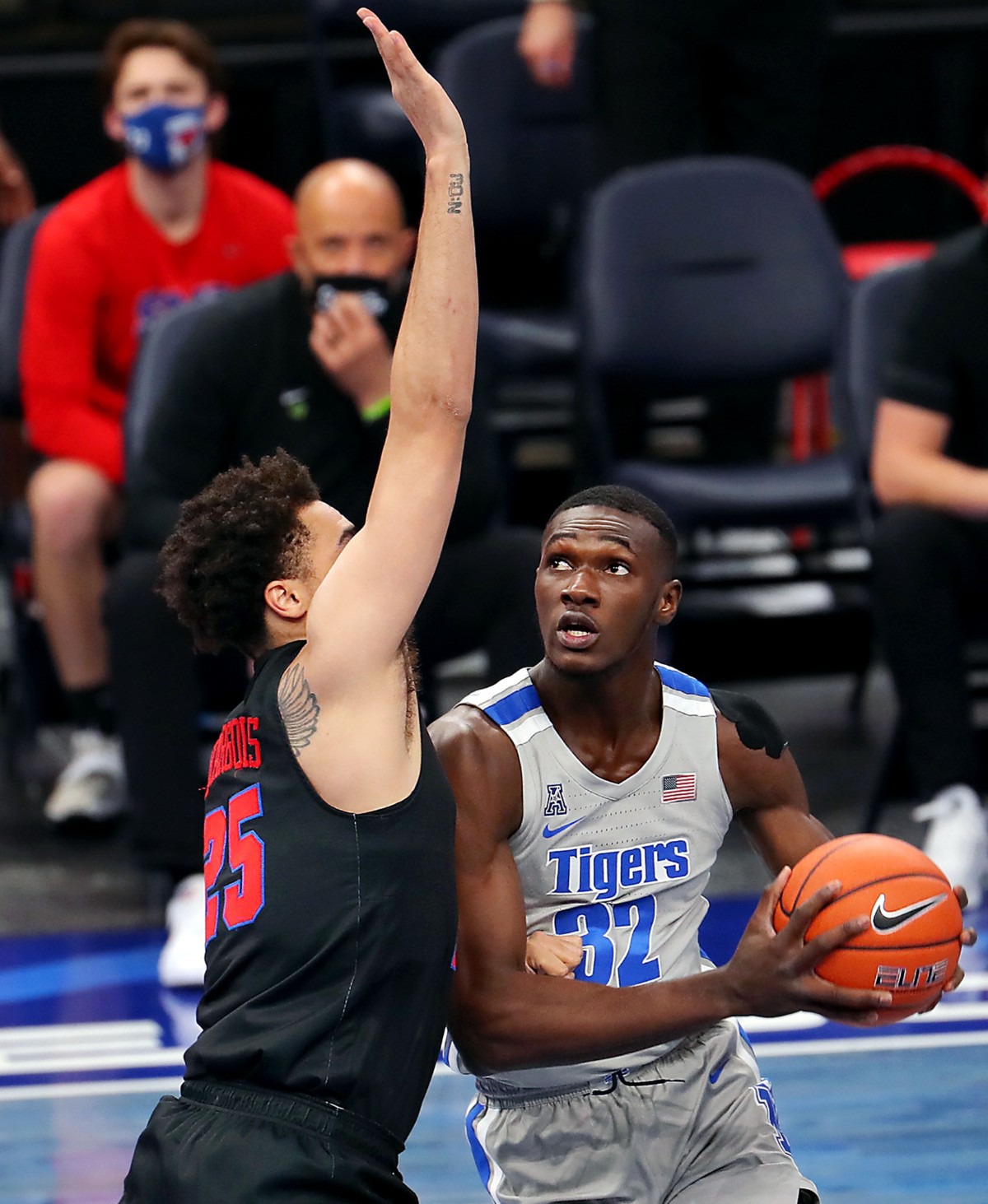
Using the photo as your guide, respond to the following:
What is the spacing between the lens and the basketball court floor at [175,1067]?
10.5 ft

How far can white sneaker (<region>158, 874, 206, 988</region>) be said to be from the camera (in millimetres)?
3949

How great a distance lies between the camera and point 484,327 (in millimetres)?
5539

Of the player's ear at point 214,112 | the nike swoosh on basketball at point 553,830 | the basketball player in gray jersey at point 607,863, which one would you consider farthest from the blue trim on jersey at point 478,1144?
the player's ear at point 214,112

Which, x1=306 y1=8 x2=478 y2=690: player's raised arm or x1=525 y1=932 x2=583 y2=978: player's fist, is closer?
x1=306 y1=8 x2=478 y2=690: player's raised arm

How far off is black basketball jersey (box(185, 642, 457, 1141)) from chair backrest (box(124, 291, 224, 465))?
8.17 ft

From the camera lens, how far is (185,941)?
13.2ft

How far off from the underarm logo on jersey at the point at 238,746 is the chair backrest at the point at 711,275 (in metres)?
3.03

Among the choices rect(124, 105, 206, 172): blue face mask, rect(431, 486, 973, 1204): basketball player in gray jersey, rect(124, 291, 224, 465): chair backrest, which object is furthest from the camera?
rect(124, 105, 206, 172): blue face mask

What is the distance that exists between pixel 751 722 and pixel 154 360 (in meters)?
2.48

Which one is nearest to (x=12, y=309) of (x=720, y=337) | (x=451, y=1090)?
(x=720, y=337)

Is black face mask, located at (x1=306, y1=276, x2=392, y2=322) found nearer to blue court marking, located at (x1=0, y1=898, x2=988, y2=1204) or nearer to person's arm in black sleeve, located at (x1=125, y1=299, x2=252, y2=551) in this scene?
person's arm in black sleeve, located at (x1=125, y1=299, x2=252, y2=551)

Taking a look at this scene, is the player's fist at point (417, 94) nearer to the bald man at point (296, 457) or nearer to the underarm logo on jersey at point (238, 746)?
the underarm logo on jersey at point (238, 746)

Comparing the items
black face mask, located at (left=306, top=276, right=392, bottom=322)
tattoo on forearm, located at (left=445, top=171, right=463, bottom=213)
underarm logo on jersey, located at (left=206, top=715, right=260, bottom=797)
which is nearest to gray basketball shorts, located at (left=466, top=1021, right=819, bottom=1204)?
underarm logo on jersey, located at (left=206, top=715, right=260, bottom=797)

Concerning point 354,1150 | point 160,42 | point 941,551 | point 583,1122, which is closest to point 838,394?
point 941,551
